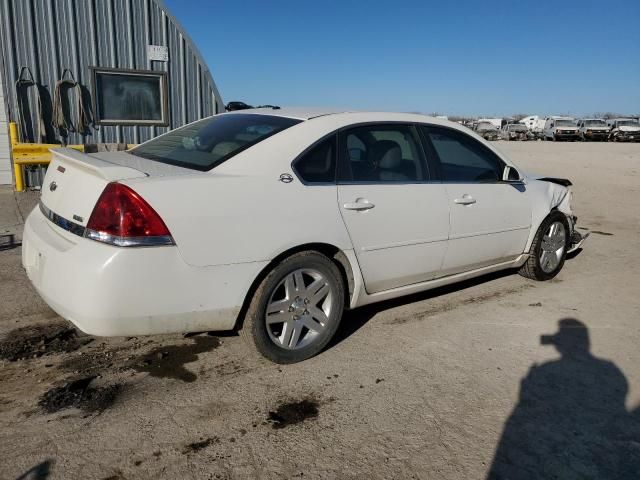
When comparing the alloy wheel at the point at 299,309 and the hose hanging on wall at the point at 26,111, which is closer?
the alloy wheel at the point at 299,309

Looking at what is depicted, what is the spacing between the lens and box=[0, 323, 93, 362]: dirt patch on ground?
11.3ft

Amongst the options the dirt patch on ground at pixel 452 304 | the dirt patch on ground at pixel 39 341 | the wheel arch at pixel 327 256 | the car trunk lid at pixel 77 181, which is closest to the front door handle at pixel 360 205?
the wheel arch at pixel 327 256

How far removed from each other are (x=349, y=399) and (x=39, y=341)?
2.14 m

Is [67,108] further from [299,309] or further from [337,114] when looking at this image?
[299,309]

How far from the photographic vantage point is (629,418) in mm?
2938

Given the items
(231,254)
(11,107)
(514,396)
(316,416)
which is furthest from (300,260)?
(11,107)

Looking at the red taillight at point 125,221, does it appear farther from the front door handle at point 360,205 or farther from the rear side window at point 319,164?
the front door handle at point 360,205

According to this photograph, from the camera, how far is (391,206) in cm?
368

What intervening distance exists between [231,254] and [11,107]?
8.15 meters

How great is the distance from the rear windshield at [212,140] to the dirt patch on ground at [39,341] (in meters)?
1.34

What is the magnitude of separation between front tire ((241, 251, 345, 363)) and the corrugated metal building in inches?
309

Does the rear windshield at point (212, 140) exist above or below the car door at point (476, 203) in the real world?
above

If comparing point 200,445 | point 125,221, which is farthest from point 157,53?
point 200,445

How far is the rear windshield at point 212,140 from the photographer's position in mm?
3297
